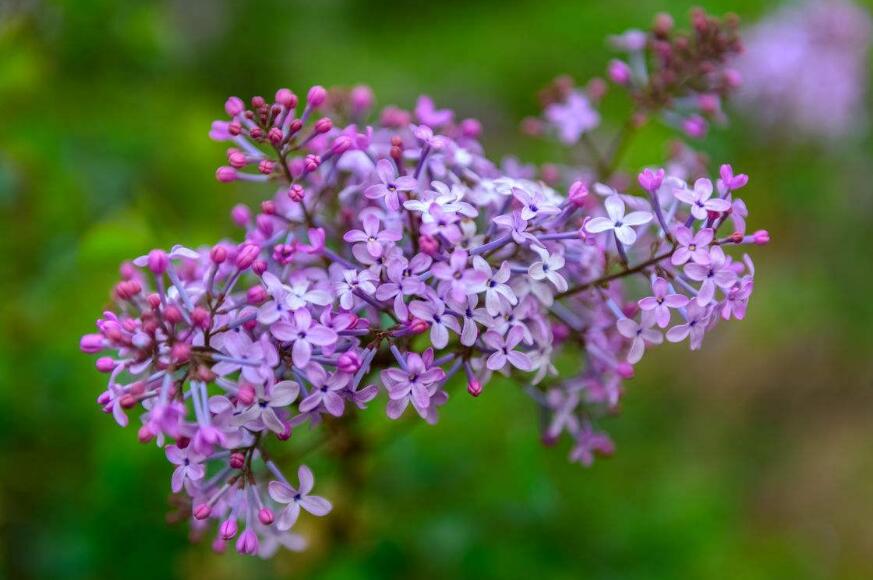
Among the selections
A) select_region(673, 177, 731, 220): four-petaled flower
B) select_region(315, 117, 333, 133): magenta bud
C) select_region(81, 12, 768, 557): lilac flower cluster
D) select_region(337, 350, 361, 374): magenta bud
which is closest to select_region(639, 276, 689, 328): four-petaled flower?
select_region(81, 12, 768, 557): lilac flower cluster

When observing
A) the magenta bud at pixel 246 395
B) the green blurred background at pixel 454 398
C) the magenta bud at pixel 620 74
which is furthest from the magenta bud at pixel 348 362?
the magenta bud at pixel 620 74

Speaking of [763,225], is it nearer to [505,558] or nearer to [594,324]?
[505,558]

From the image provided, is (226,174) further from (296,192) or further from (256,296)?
(256,296)

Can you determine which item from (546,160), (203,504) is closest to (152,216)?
(203,504)

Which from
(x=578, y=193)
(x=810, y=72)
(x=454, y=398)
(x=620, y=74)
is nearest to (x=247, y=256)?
(x=578, y=193)

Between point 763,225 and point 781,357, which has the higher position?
point 763,225

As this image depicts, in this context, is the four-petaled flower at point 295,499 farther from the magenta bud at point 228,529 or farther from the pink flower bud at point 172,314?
the pink flower bud at point 172,314

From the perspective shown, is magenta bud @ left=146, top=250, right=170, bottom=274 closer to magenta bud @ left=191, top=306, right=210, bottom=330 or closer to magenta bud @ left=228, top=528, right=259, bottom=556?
magenta bud @ left=191, top=306, right=210, bottom=330
